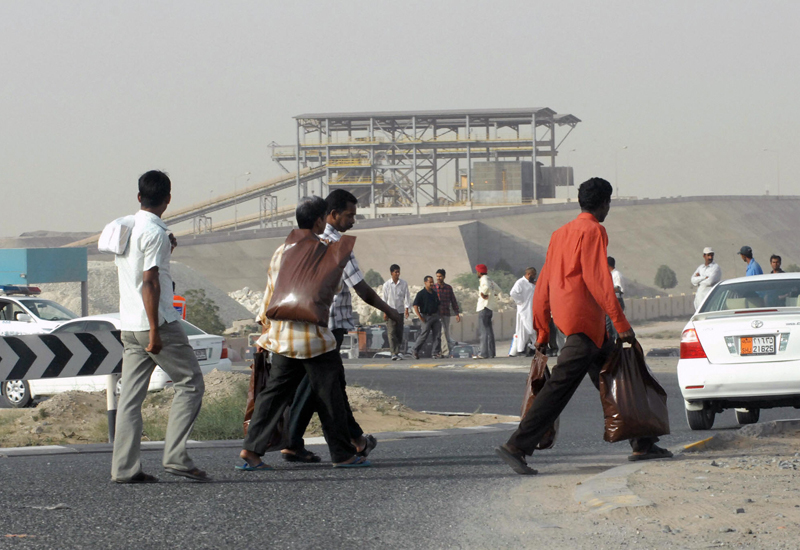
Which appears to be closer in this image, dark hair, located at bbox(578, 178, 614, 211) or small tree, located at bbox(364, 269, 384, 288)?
dark hair, located at bbox(578, 178, 614, 211)

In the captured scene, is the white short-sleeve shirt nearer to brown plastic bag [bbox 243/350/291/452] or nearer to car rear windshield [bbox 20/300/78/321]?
brown plastic bag [bbox 243/350/291/452]

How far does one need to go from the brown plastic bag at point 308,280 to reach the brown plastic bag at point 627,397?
1851mm

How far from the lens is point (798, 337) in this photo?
9.80 m

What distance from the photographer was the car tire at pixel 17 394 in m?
16.5

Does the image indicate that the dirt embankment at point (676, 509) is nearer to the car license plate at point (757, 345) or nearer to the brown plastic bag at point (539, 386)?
the brown plastic bag at point (539, 386)

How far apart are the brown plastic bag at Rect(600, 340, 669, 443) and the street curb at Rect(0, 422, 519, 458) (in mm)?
3456

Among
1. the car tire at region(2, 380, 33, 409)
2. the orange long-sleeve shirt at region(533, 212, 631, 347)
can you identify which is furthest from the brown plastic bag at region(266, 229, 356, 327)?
the car tire at region(2, 380, 33, 409)

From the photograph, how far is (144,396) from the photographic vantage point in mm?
7094

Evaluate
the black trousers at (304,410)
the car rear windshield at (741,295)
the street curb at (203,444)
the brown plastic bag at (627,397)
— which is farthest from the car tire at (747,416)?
the black trousers at (304,410)

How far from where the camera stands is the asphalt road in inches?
221

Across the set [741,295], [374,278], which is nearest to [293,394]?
[741,295]

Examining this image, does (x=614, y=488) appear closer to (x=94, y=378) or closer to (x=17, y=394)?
(x=94, y=378)

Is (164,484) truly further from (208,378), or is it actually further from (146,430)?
(208,378)

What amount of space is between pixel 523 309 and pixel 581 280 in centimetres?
1446
